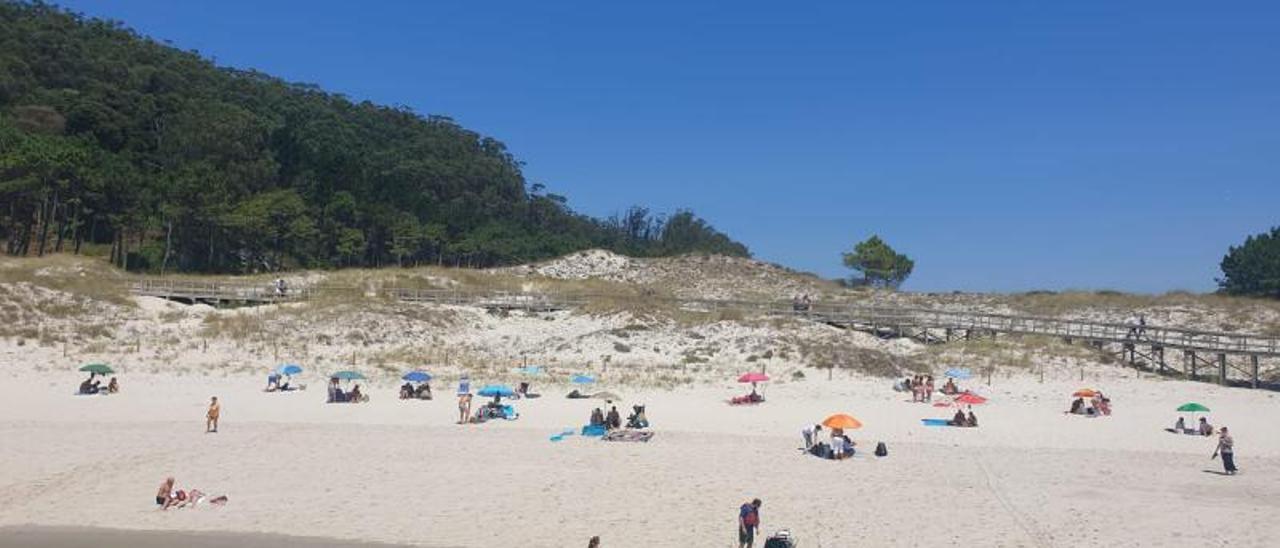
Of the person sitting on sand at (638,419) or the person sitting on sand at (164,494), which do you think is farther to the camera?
the person sitting on sand at (638,419)

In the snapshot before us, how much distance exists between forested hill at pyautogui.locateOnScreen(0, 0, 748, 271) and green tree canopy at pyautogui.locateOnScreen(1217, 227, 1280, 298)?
60354 millimetres

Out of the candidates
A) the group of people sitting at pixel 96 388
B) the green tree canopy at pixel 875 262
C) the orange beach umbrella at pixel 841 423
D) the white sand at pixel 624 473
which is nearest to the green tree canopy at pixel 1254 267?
the green tree canopy at pixel 875 262

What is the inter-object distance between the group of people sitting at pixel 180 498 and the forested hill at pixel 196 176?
51.8 m

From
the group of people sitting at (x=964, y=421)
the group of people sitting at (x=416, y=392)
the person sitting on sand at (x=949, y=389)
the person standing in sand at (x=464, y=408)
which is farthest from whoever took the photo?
the person sitting on sand at (x=949, y=389)

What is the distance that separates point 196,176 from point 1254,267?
89411 millimetres

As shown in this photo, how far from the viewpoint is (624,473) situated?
2273 cm

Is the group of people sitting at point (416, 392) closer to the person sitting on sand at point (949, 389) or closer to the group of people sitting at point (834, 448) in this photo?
the group of people sitting at point (834, 448)

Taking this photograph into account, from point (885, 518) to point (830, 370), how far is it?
20.2m

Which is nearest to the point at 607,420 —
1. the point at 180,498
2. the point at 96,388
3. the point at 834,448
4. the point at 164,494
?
the point at 834,448

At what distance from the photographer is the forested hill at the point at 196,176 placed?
2687 inches

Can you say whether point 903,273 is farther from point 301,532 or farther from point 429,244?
point 301,532

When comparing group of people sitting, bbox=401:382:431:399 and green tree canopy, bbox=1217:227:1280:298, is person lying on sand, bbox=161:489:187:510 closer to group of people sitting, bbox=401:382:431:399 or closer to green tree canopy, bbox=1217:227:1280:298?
group of people sitting, bbox=401:382:431:399

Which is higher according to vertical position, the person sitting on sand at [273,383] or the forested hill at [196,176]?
the forested hill at [196,176]

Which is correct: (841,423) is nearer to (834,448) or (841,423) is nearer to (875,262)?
(834,448)
